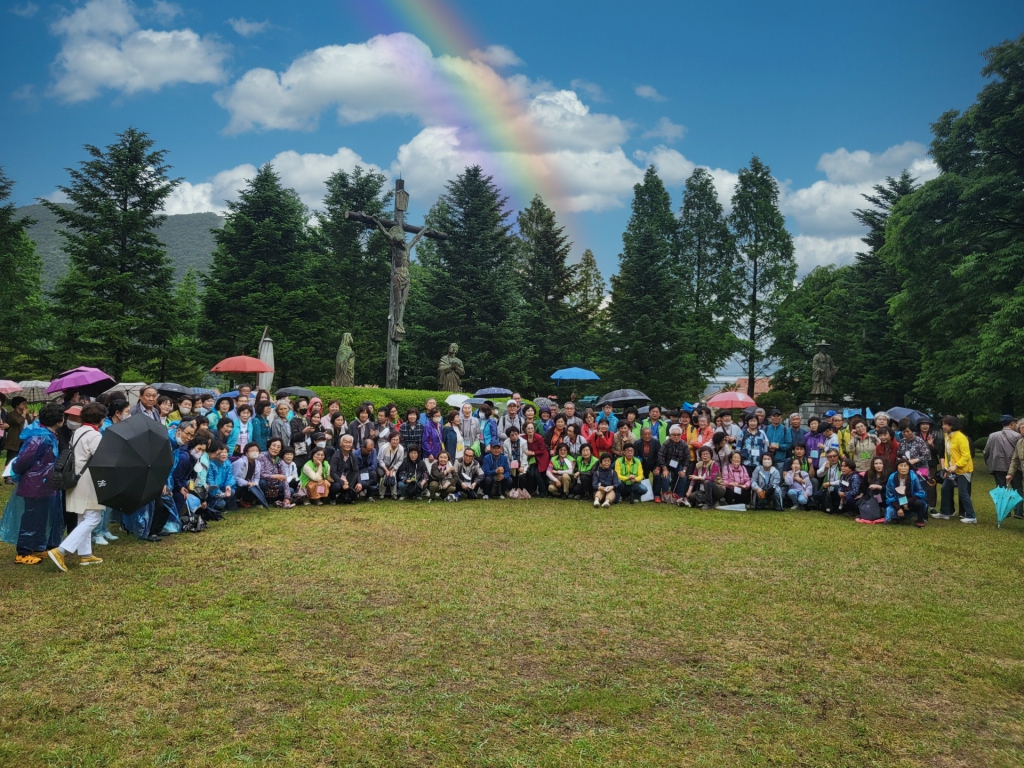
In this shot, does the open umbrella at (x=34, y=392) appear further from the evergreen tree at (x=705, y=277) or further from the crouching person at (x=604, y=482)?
the evergreen tree at (x=705, y=277)

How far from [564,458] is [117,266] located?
22203mm

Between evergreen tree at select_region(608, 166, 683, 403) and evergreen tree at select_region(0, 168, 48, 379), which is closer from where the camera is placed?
evergreen tree at select_region(0, 168, 48, 379)

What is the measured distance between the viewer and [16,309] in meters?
30.4

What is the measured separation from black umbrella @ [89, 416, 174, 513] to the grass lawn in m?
0.69

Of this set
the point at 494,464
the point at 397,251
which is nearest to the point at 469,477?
the point at 494,464

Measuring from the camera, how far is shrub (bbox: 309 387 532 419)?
1656 centimetres

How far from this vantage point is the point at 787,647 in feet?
14.6

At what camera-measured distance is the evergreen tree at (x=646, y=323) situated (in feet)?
97.3

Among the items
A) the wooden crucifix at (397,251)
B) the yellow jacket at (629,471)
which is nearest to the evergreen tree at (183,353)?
the wooden crucifix at (397,251)

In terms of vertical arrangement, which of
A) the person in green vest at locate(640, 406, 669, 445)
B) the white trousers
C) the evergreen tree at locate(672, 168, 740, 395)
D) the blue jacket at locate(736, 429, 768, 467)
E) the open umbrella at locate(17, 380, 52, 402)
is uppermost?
the evergreen tree at locate(672, 168, 740, 395)

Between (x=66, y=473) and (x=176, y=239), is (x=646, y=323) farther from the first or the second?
(x=176, y=239)

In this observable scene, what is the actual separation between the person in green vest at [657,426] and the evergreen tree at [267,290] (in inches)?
783

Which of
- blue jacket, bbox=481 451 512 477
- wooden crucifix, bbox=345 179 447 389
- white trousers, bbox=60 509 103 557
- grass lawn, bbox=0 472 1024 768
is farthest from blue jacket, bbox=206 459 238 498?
wooden crucifix, bbox=345 179 447 389

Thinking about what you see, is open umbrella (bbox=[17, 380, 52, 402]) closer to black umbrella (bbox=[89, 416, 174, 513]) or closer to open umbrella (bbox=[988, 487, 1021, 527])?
black umbrella (bbox=[89, 416, 174, 513])
